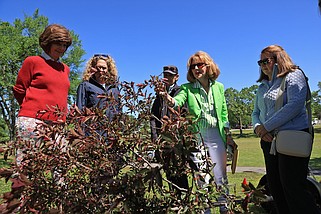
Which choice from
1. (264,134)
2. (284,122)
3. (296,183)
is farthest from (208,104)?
(296,183)

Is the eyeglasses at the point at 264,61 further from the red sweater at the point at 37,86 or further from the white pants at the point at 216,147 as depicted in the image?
the red sweater at the point at 37,86

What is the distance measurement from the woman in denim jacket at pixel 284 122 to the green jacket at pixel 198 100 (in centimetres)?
38

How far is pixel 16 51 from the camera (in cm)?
2431

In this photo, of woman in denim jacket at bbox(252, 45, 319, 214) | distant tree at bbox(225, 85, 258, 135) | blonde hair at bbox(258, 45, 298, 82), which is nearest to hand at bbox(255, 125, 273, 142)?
woman in denim jacket at bbox(252, 45, 319, 214)

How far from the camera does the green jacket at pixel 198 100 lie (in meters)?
3.52

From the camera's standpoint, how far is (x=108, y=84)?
188 centimetres

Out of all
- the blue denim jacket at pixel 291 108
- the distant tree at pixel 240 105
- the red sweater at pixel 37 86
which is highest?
the distant tree at pixel 240 105

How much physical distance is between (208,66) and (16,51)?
23811 mm

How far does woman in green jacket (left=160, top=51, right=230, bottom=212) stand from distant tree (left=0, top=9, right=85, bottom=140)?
2092cm

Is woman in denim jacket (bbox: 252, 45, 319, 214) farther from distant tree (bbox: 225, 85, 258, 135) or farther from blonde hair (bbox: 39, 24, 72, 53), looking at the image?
distant tree (bbox: 225, 85, 258, 135)

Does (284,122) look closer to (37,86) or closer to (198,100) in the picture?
(198,100)

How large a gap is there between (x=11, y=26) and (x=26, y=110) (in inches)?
991

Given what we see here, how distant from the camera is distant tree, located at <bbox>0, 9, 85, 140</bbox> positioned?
23.6m

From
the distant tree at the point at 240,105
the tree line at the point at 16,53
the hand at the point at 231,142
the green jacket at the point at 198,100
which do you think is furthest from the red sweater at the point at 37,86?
the distant tree at the point at 240,105
